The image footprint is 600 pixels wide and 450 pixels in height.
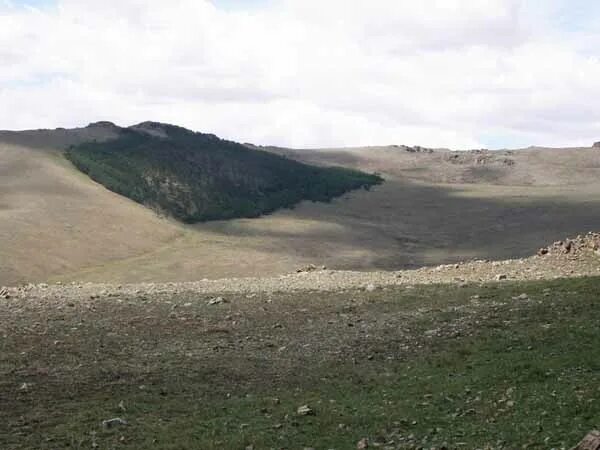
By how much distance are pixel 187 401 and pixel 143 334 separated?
9.97ft

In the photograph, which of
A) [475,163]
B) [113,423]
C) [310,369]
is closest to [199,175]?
[475,163]

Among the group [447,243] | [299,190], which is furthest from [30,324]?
[299,190]

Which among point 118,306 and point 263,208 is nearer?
point 118,306

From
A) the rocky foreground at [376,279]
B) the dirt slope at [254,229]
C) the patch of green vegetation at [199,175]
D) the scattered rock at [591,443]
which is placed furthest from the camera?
the patch of green vegetation at [199,175]

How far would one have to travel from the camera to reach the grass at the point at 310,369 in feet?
31.4

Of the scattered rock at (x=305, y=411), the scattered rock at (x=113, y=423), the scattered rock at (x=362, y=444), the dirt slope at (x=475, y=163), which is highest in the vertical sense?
the dirt slope at (x=475, y=163)

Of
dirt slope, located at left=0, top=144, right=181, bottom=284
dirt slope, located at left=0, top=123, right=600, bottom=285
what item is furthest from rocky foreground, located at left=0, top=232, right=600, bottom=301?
dirt slope, located at left=0, top=144, right=181, bottom=284

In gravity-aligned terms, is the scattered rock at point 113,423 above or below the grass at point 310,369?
below

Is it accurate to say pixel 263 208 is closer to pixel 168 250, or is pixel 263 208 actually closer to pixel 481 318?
pixel 168 250

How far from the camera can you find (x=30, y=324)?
14219 mm

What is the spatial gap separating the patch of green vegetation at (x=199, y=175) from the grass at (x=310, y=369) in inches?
1536

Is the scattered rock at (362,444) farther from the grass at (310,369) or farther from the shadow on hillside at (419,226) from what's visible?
the shadow on hillside at (419,226)

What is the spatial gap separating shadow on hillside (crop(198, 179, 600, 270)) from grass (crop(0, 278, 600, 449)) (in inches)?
964

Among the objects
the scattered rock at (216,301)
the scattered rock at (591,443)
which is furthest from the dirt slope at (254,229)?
the scattered rock at (591,443)
